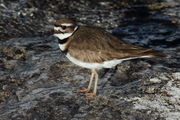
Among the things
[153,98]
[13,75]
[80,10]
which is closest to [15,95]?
[13,75]

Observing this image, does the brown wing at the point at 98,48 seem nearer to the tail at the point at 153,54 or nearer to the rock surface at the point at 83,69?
the tail at the point at 153,54

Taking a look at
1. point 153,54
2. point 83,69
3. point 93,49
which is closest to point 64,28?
point 93,49

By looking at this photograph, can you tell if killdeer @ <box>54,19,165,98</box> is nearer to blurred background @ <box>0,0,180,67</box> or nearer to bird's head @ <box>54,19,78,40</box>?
bird's head @ <box>54,19,78,40</box>

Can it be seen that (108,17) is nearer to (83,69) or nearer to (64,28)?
(83,69)

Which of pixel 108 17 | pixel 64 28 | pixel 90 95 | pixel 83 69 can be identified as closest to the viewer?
pixel 90 95

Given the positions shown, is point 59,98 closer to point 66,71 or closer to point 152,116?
point 66,71

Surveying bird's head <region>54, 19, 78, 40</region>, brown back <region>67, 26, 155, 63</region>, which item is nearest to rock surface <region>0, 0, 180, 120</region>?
brown back <region>67, 26, 155, 63</region>
